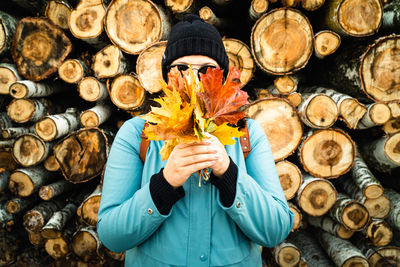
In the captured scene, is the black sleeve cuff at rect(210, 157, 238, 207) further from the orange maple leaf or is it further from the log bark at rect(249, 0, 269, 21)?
the log bark at rect(249, 0, 269, 21)

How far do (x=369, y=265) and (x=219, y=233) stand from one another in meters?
2.11

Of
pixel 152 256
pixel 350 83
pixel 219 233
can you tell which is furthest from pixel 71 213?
pixel 350 83

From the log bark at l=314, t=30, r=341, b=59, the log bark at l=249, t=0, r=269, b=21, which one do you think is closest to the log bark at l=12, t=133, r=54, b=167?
the log bark at l=249, t=0, r=269, b=21

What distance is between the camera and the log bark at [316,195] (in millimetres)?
1938

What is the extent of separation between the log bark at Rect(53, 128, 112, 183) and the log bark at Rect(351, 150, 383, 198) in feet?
8.23

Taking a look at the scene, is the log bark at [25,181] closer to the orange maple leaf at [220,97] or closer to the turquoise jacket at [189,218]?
the turquoise jacket at [189,218]

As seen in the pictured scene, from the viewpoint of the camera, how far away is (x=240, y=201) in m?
0.90

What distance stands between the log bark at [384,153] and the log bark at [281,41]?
1.11m

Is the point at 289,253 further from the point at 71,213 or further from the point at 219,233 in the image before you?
the point at 71,213

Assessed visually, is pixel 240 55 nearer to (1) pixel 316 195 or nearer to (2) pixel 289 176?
(2) pixel 289 176

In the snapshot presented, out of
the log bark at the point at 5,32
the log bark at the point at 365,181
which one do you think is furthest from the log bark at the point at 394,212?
the log bark at the point at 5,32

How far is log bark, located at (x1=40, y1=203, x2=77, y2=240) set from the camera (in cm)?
204

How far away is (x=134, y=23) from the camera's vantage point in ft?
6.34

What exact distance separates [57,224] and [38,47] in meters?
1.91
